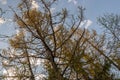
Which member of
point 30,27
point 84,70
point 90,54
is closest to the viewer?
point 30,27

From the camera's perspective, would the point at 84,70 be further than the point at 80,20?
Yes

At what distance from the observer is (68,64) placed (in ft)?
39.2

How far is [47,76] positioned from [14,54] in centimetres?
176

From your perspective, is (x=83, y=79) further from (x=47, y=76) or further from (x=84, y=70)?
(x=47, y=76)

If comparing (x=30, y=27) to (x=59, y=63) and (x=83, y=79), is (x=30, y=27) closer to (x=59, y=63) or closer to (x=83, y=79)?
(x=59, y=63)

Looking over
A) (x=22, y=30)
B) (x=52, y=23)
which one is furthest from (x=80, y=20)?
(x=22, y=30)

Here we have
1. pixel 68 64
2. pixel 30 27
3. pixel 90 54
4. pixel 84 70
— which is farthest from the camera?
pixel 90 54

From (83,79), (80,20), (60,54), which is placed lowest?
(83,79)

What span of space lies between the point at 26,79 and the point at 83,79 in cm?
486

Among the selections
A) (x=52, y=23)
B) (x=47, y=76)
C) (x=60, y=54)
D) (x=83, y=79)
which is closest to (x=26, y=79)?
(x=47, y=76)

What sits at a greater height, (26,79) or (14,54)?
(14,54)

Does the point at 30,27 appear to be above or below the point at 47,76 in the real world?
above

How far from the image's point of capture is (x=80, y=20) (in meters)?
12.1

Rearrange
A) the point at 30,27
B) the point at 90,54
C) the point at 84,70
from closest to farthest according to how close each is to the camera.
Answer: the point at 30,27 → the point at 84,70 → the point at 90,54
